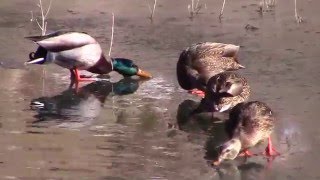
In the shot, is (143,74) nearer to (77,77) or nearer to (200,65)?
(77,77)

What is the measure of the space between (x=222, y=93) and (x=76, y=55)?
2372 millimetres

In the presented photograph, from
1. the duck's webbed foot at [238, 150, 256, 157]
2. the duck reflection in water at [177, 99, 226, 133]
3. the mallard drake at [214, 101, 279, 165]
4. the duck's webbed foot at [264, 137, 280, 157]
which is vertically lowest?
the duck reflection in water at [177, 99, 226, 133]

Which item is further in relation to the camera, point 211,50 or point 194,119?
point 211,50

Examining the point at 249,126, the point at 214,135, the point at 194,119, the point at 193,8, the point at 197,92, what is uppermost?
the point at 249,126

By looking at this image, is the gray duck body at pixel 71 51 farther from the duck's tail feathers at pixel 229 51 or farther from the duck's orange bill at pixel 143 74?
the duck's tail feathers at pixel 229 51

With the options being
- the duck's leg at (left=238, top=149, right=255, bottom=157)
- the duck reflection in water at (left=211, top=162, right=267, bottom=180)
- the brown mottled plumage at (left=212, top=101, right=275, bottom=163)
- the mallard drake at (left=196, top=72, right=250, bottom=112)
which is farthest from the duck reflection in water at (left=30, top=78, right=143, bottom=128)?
the duck reflection in water at (left=211, top=162, right=267, bottom=180)

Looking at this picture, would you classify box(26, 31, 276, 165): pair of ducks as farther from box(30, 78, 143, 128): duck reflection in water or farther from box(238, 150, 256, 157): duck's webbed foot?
box(30, 78, 143, 128): duck reflection in water

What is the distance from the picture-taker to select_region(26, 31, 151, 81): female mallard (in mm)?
9328

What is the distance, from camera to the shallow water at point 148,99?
6148 millimetres

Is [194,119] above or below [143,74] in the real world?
above

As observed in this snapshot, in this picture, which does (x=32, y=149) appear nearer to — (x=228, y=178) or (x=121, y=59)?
(x=228, y=178)

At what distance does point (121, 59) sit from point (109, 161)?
3.36m

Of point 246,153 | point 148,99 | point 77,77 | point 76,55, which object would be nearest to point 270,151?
point 246,153

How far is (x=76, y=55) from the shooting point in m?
9.41
